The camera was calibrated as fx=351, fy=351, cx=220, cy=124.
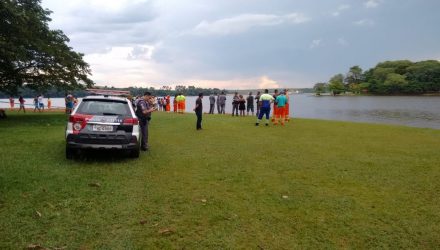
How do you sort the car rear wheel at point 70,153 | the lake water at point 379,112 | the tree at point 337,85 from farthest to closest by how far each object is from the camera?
the tree at point 337,85, the lake water at point 379,112, the car rear wheel at point 70,153

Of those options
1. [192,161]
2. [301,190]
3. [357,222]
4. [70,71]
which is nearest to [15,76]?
[70,71]

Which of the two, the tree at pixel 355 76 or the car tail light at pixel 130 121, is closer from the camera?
the car tail light at pixel 130 121

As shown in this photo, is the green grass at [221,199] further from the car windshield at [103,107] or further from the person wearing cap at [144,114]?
the car windshield at [103,107]

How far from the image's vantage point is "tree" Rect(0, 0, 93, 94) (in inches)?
665

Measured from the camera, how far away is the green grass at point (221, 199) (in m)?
4.41

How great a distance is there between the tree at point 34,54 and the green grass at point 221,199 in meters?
9.34

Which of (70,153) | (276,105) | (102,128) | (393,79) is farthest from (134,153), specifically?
(393,79)

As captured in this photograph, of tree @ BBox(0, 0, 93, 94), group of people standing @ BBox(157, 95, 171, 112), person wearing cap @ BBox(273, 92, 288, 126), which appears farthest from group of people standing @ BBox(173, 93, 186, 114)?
person wearing cap @ BBox(273, 92, 288, 126)

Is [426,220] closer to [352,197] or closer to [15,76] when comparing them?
[352,197]

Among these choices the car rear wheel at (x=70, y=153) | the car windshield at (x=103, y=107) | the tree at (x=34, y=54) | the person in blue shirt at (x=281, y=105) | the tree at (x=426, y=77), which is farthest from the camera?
the tree at (x=426, y=77)

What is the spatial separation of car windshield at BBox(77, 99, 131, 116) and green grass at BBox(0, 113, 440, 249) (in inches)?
47.2

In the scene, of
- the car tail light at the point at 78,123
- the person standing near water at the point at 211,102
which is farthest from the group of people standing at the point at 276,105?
the car tail light at the point at 78,123

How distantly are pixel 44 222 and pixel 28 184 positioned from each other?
2.00 metres

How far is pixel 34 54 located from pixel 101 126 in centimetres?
1412
